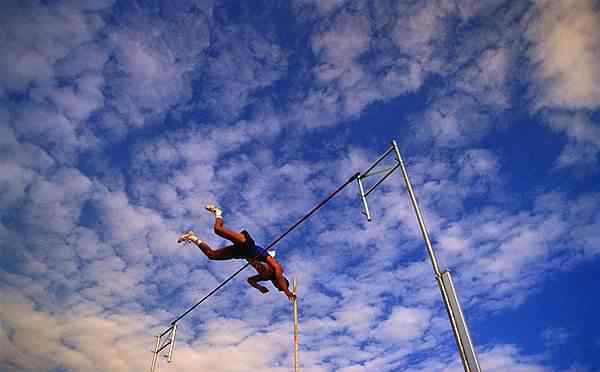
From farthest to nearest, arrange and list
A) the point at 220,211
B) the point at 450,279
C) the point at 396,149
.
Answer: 1. the point at 220,211
2. the point at 396,149
3. the point at 450,279

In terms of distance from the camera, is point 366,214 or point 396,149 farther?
point 366,214

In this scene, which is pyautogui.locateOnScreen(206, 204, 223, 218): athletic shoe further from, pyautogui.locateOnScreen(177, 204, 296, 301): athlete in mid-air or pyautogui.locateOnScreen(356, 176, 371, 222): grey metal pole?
pyautogui.locateOnScreen(356, 176, 371, 222): grey metal pole

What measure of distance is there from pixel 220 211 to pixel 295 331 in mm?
4029

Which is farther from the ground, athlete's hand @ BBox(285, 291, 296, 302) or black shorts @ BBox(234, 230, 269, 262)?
black shorts @ BBox(234, 230, 269, 262)

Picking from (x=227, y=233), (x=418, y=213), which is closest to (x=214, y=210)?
(x=227, y=233)

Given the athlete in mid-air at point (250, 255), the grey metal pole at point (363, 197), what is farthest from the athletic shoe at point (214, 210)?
the grey metal pole at point (363, 197)

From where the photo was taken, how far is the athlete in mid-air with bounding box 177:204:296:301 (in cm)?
943

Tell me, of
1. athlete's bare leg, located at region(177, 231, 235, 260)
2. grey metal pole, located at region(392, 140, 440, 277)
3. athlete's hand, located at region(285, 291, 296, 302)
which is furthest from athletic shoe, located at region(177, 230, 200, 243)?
grey metal pole, located at region(392, 140, 440, 277)

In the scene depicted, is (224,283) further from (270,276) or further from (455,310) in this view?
(455,310)

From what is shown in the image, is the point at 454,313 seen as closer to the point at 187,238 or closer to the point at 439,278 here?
the point at 439,278

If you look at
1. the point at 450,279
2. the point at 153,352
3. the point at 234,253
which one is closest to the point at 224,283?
the point at 234,253

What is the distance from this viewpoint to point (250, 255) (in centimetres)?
964

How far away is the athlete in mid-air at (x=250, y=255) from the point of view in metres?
9.43

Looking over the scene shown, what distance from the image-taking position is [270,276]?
9695mm
